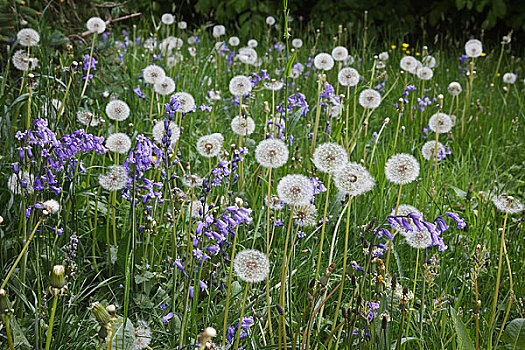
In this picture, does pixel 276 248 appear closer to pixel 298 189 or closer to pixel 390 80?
pixel 298 189

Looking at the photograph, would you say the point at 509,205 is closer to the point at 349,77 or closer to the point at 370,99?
the point at 370,99

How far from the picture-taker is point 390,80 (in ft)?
14.1

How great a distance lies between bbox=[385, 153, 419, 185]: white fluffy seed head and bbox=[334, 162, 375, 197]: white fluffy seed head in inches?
5.1

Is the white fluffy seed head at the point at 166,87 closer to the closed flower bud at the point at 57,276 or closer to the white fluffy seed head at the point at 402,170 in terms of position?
the white fluffy seed head at the point at 402,170

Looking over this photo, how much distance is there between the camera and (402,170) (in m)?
1.37

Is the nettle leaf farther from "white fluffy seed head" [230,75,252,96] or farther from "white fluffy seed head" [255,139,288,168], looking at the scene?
"white fluffy seed head" [230,75,252,96]

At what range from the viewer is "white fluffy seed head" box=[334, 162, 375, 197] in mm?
1236

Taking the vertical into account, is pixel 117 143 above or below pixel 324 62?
below

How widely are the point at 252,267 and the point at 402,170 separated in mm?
473

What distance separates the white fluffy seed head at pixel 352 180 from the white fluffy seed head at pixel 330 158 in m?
0.02

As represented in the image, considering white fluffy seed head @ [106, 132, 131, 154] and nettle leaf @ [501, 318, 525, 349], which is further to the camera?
white fluffy seed head @ [106, 132, 131, 154]

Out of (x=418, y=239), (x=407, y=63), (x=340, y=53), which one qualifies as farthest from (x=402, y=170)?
(x=407, y=63)

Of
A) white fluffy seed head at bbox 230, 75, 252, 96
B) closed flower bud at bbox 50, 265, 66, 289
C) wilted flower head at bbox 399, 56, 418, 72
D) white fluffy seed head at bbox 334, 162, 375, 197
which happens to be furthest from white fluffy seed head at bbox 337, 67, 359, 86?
closed flower bud at bbox 50, 265, 66, 289

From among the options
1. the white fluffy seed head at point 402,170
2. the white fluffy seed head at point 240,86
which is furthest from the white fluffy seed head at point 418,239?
the white fluffy seed head at point 240,86
